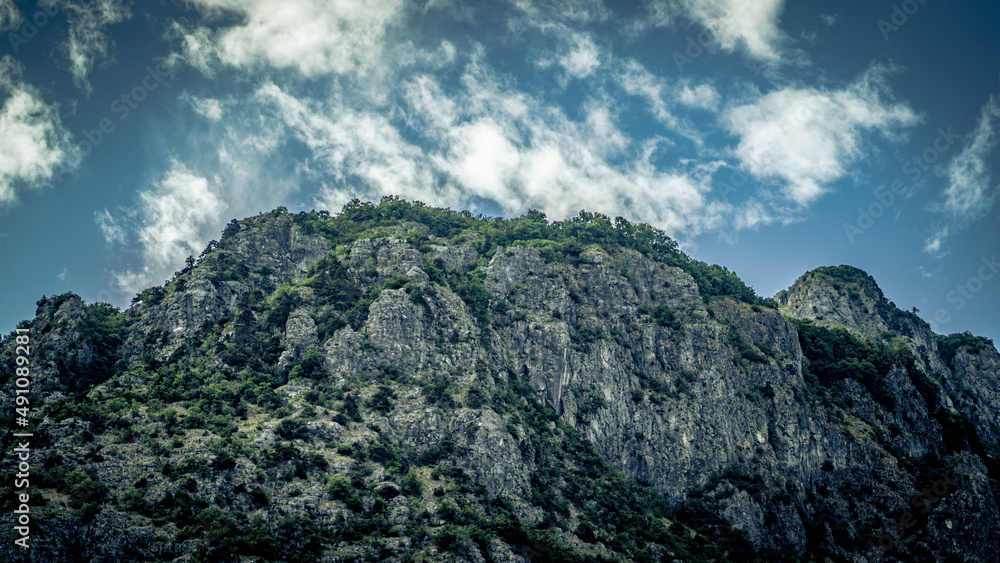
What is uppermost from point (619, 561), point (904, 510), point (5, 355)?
point (5, 355)

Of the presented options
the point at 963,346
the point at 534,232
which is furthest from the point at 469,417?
the point at 963,346

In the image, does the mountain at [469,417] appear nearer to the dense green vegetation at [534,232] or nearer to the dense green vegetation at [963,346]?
the dense green vegetation at [534,232]

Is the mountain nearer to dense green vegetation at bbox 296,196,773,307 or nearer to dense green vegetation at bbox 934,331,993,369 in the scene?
dense green vegetation at bbox 296,196,773,307

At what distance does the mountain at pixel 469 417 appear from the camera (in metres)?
85.2

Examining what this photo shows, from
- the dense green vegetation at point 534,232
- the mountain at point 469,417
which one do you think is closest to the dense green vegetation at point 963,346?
the mountain at point 469,417

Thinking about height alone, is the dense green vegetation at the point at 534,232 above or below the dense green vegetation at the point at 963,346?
above

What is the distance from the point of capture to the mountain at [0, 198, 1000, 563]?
85.2 metres

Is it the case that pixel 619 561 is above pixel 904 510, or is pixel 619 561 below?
below

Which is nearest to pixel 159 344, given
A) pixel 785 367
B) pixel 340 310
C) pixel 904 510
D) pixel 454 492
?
pixel 340 310

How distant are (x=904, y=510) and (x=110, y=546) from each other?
406 feet

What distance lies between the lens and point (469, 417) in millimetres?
108938

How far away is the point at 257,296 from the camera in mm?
132000

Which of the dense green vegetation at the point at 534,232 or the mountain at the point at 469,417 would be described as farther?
the dense green vegetation at the point at 534,232

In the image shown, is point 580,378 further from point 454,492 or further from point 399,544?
point 399,544
